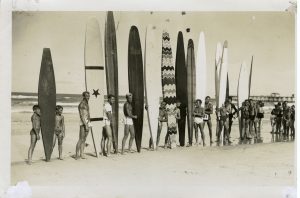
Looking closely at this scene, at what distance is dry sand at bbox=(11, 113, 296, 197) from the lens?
1046 millimetres

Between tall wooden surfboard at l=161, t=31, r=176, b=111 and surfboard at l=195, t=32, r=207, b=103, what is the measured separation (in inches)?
3.2

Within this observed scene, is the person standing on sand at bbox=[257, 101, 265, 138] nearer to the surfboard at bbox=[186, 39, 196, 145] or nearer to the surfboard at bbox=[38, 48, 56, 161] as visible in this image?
the surfboard at bbox=[186, 39, 196, 145]

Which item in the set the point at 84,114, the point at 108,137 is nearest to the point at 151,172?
the point at 108,137

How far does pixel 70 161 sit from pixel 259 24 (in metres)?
0.77

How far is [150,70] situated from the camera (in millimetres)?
1074

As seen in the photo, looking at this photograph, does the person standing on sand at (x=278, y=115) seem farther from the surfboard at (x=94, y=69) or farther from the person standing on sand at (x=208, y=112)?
the surfboard at (x=94, y=69)

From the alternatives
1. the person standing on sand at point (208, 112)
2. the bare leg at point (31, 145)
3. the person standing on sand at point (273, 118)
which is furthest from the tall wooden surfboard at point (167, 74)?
the bare leg at point (31, 145)

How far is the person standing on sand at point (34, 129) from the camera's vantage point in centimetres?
105

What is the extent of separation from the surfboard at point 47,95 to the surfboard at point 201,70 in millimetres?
475

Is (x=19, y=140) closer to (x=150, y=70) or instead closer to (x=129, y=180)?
(x=129, y=180)

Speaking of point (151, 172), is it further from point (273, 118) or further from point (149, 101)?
Answer: point (273, 118)

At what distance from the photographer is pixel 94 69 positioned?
1.06 meters

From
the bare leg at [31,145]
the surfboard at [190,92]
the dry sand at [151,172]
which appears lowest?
the dry sand at [151,172]

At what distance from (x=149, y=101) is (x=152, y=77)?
0.26ft
